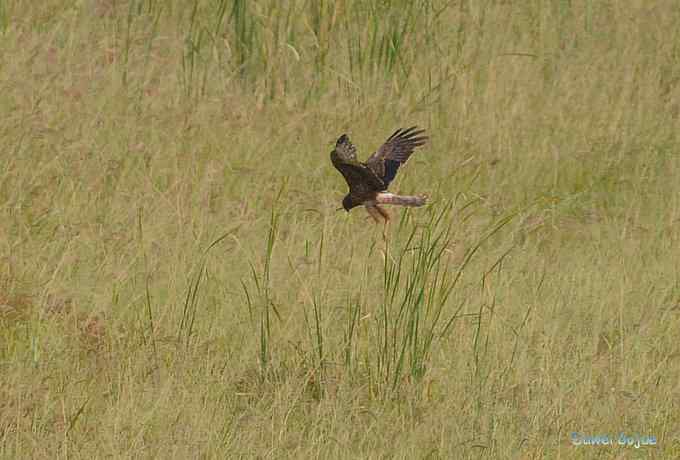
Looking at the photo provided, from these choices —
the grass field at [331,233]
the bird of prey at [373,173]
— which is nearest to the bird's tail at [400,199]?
the bird of prey at [373,173]

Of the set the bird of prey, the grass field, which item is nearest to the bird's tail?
the bird of prey

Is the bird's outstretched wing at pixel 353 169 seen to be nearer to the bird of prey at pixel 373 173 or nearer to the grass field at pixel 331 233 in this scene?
the bird of prey at pixel 373 173

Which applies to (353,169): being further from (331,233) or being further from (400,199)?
(331,233)

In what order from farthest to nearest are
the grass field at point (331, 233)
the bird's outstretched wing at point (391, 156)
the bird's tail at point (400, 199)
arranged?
the bird's outstretched wing at point (391, 156) < the bird's tail at point (400, 199) < the grass field at point (331, 233)

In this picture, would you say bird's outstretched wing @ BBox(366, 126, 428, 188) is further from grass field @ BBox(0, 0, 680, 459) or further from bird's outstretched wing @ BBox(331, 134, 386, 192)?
grass field @ BBox(0, 0, 680, 459)

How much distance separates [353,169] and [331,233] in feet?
2.14

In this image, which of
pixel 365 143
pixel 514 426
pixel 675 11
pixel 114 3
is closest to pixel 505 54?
pixel 365 143

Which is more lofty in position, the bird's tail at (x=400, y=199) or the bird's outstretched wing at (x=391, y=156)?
the bird's outstretched wing at (x=391, y=156)

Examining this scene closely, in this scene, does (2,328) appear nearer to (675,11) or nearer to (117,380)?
(117,380)

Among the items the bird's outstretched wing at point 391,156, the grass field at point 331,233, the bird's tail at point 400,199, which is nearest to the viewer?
the grass field at point 331,233

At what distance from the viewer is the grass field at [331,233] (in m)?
3.41

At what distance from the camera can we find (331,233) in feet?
14.3

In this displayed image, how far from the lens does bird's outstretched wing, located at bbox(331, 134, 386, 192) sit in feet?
12.0

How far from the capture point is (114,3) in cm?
622
